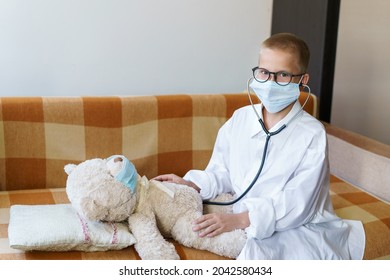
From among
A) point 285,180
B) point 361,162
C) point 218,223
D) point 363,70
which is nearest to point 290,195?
point 285,180

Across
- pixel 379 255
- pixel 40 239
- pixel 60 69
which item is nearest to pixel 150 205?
pixel 40 239

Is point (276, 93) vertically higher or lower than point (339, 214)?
higher

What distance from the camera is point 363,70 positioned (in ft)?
10.6

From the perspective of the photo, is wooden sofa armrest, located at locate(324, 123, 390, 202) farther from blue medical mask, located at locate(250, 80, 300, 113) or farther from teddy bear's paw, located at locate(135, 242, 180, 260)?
teddy bear's paw, located at locate(135, 242, 180, 260)

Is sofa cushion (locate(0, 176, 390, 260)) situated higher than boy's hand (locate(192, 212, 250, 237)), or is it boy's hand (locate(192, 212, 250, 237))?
boy's hand (locate(192, 212, 250, 237))

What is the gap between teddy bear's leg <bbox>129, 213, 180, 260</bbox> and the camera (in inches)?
65.0

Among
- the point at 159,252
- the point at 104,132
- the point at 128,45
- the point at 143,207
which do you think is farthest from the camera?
the point at 128,45

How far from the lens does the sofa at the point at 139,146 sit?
6.89 feet

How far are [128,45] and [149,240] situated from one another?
3.70ft

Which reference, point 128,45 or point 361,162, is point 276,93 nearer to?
point 361,162

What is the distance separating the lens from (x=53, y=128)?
2156 mm

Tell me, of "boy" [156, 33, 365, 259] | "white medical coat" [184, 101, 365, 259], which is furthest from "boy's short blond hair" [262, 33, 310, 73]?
"white medical coat" [184, 101, 365, 259]

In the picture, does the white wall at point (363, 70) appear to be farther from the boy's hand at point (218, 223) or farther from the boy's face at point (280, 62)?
the boy's hand at point (218, 223)

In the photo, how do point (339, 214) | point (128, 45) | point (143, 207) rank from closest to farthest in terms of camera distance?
point (143, 207) < point (339, 214) < point (128, 45)
